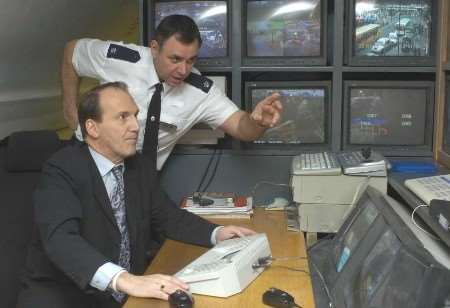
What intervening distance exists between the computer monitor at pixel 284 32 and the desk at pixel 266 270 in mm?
636

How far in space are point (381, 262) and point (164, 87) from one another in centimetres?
118

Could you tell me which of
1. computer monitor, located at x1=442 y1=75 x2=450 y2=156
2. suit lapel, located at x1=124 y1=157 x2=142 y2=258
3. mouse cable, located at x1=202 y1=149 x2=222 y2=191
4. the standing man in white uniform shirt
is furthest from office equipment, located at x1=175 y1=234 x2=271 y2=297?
computer monitor, located at x1=442 y1=75 x2=450 y2=156

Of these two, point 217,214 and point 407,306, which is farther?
point 217,214

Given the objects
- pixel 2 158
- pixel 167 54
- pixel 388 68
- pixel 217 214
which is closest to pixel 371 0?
pixel 388 68

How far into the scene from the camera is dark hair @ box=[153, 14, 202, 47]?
2.05 metres

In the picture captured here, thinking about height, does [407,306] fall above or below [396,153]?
below

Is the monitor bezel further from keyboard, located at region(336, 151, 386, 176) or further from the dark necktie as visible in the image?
the dark necktie

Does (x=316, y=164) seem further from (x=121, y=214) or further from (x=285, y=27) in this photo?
(x=121, y=214)

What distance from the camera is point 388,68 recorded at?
229cm

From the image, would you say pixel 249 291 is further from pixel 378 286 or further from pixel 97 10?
pixel 97 10

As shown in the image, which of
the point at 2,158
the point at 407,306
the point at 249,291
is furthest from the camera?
the point at 2,158

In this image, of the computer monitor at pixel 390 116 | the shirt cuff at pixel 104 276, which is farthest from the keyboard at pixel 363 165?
the shirt cuff at pixel 104 276

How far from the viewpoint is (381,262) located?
1.38 meters

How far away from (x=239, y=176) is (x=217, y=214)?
379 millimetres
